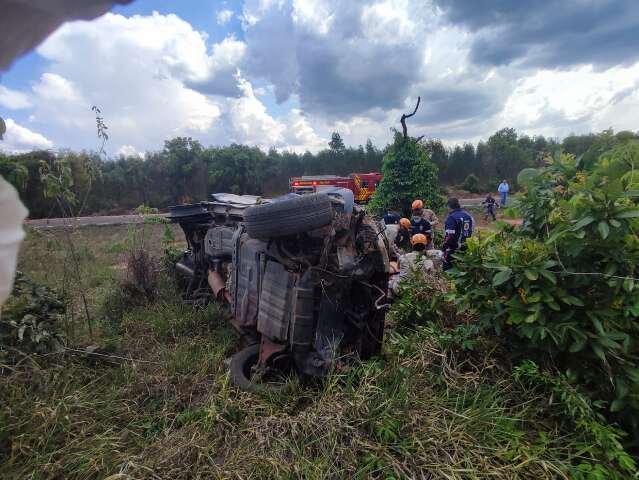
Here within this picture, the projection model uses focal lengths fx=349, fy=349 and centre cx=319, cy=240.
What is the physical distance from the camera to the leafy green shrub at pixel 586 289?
213 cm

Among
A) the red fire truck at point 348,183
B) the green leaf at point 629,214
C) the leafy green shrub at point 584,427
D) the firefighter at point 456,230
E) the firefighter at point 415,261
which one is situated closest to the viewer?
the leafy green shrub at point 584,427

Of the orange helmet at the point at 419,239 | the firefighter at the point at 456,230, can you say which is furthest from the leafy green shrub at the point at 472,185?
the firefighter at the point at 456,230

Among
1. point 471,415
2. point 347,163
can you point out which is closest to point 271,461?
point 471,415

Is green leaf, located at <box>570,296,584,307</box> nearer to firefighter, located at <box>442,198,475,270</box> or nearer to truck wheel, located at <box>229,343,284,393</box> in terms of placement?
truck wheel, located at <box>229,343,284,393</box>

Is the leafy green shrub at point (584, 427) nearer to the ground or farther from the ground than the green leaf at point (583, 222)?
nearer to the ground

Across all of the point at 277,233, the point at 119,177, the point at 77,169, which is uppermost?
the point at 77,169

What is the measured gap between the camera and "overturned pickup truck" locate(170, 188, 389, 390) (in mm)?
2791

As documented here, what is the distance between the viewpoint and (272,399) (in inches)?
107

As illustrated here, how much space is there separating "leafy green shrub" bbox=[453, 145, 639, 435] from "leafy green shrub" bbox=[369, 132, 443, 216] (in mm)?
6368

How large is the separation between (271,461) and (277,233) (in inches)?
61.0

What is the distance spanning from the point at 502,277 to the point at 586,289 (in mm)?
535

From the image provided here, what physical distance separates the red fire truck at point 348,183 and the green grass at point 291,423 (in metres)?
15.9

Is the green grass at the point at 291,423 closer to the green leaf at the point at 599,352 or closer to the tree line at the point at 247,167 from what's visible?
the green leaf at the point at 599,352

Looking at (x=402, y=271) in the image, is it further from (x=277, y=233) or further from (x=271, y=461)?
(x=271, y=461)
